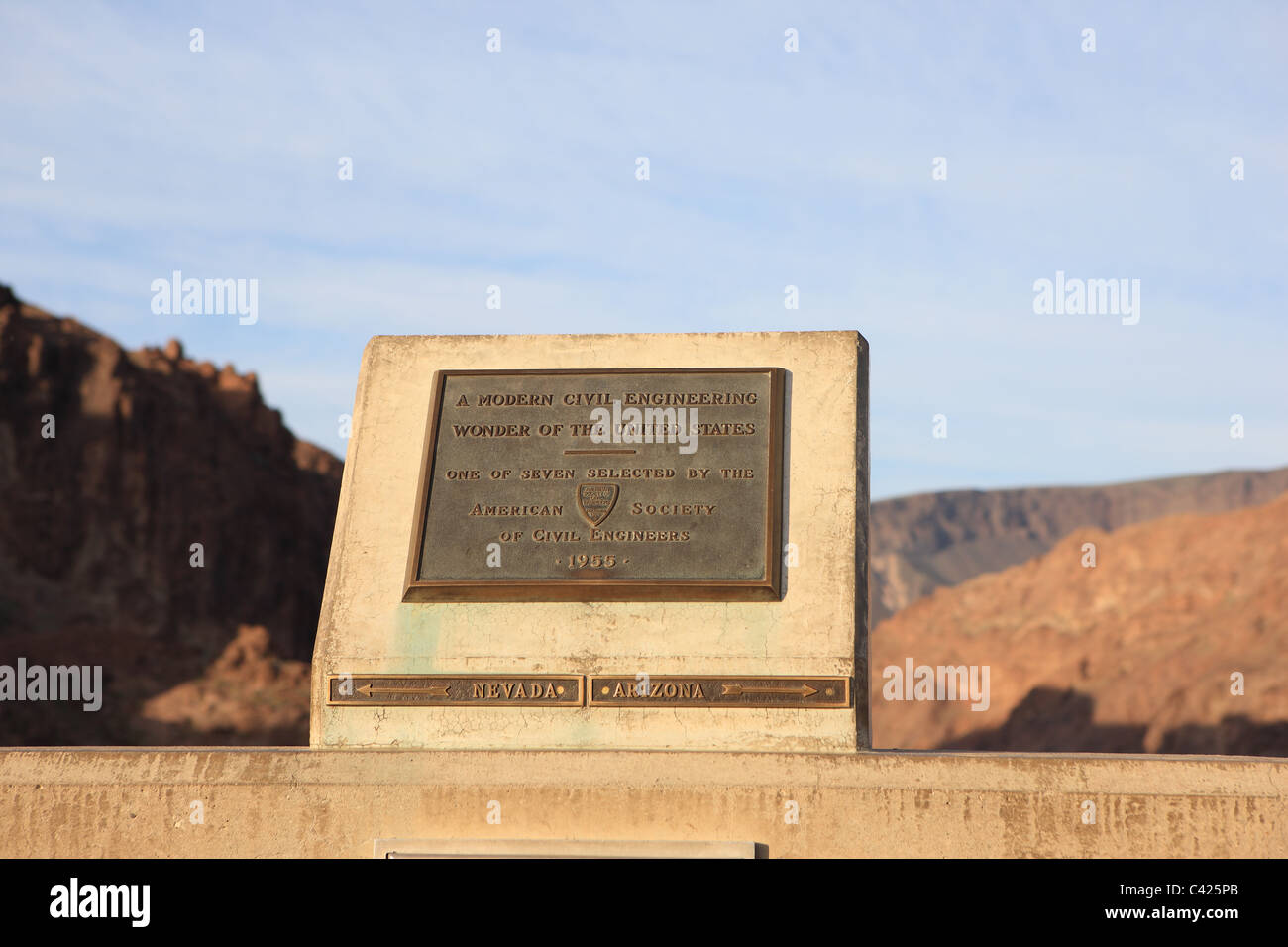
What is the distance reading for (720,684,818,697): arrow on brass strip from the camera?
6.66m

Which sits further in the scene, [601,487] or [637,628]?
[601,487]

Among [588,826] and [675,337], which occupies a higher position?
[675,337]

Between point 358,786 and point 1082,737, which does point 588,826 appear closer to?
point 358,786

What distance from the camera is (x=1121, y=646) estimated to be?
134 ft

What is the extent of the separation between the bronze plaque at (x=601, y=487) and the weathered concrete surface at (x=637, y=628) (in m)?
0.10

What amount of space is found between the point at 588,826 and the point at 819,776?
107cm

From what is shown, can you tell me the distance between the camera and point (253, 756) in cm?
655

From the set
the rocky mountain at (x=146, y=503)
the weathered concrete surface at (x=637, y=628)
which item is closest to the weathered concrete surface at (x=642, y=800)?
the weathered concrete surface at (x=637, y=628)

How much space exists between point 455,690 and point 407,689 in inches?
9.5

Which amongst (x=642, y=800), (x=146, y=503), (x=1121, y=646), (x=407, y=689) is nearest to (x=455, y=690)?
(x=407, y=689)

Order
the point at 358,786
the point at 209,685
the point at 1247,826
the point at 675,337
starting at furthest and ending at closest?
the point at 209,685
the point at 675,337
the point at 358,786
the point at 1247,826

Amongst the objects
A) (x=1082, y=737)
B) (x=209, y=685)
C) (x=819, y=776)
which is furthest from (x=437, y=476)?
(x=1082, y=737)

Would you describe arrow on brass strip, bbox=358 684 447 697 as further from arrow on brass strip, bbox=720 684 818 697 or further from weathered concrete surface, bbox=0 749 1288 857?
arrow on brass strip, bbox=720 684 818 697

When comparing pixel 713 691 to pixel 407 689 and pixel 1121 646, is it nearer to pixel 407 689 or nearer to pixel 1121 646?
pixel 407 689
